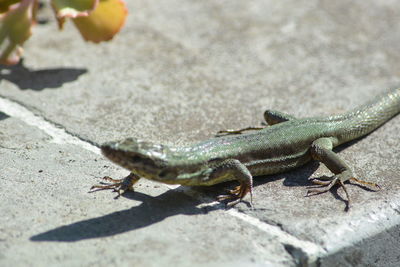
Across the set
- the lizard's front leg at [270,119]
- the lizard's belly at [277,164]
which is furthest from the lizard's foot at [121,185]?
the lizard's front leg at [270,119]

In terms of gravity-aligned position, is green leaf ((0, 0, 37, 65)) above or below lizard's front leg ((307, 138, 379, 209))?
above

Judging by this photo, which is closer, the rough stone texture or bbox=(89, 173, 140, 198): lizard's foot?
the rough stone texture

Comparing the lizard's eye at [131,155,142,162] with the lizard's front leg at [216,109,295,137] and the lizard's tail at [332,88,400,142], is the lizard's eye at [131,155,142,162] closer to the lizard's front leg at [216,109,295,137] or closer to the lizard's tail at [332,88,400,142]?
the lizard's front leg at [216,109,295,137]

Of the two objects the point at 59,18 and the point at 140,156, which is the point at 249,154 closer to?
the point at 140,156

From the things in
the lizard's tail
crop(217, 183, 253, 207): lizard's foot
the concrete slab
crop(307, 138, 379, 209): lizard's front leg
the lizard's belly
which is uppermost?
the lizard's tail

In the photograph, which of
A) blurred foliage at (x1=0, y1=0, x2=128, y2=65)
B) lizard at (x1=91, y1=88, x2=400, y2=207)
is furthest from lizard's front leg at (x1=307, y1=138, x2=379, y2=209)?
blurred foliage at (x1=0, y1=0, x2=128, y2=65)

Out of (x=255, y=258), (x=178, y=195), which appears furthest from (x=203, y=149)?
(x=255, y=258)
